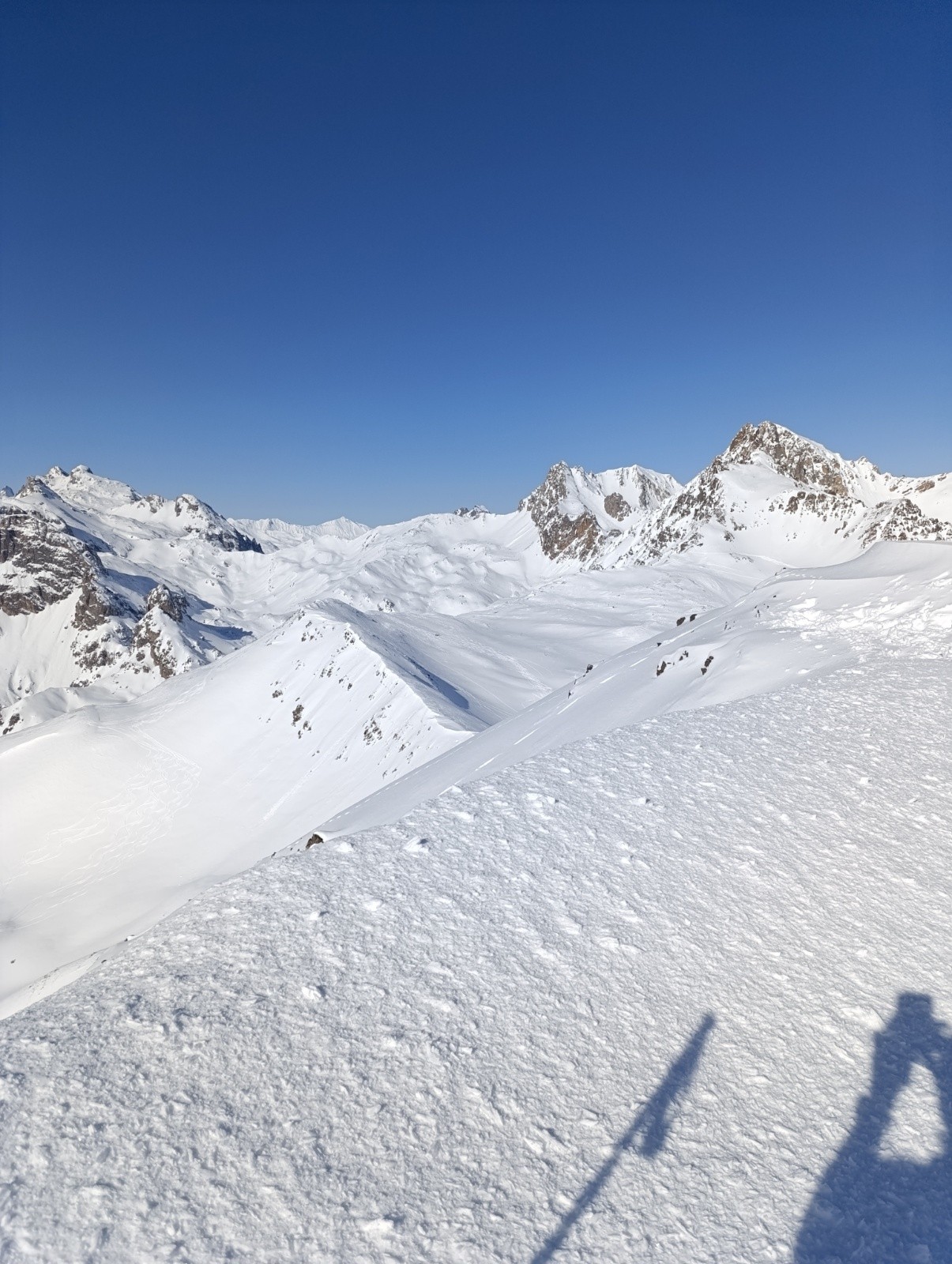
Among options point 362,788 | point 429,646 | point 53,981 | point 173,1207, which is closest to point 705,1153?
point 173,1207

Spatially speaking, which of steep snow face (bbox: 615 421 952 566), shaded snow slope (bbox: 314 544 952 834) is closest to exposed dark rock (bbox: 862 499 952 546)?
steep snow face (bbox: 615 421 952 566)

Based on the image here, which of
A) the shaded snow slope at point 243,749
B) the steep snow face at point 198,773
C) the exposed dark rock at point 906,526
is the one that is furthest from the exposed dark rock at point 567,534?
the steep snow face at point 198,773

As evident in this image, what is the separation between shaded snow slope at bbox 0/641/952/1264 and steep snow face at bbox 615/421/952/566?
6682 centimetres

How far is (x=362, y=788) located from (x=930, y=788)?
28181 millimetres

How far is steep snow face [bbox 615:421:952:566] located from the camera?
67250 millimetres

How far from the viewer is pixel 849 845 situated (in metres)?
6.39

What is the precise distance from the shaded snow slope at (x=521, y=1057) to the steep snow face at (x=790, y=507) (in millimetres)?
66820

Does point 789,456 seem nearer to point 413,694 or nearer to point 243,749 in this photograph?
point 413,694

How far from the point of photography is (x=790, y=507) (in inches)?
3049

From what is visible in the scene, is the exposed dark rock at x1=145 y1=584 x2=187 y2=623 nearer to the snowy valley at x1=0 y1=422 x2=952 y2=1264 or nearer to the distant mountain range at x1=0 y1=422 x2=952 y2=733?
the distant mountain range at x1=0 y1=422 x2=952 y2=733

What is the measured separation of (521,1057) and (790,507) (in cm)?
8381

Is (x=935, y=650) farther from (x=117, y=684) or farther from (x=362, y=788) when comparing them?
(x=117, y=684)

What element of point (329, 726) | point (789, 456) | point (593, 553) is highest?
point (789, 456)

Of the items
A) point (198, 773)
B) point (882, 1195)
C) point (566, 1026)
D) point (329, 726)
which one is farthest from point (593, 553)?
point (882, 1195)
